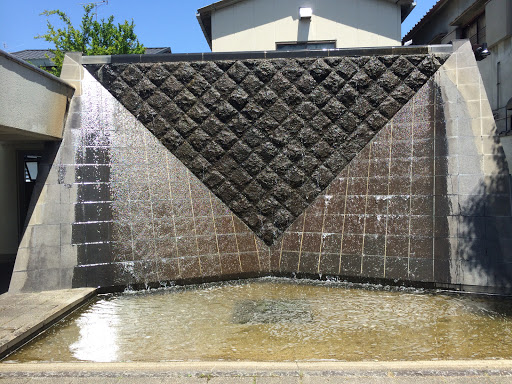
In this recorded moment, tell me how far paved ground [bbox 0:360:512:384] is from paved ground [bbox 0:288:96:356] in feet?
2.98

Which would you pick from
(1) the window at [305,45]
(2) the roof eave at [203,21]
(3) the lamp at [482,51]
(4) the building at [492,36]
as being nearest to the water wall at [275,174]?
(3) the lamp at [482,51]

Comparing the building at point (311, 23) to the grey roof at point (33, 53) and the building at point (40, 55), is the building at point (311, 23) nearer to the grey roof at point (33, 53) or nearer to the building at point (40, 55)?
the building at point (40, 55)

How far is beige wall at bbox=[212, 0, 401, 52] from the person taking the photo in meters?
13.3

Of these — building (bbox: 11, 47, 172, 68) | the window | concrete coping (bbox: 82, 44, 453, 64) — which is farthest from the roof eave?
concrete coping (bbox: 82, 44, 453, 64)

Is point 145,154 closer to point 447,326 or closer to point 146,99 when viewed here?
point 146,99

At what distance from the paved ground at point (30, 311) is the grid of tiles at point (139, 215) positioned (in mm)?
561

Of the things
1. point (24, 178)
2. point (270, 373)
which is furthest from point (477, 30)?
point (24, 178)

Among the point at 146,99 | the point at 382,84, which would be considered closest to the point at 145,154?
the point at 146,99

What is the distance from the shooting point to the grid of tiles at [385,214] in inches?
266

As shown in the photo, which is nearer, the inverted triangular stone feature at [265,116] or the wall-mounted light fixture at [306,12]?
the inverted triangular stone feature at [265,116]

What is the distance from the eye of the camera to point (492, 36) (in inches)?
430

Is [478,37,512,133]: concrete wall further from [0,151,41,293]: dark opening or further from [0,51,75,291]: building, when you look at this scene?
[0,151,41,293]: dark opening

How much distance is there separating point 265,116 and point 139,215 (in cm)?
307

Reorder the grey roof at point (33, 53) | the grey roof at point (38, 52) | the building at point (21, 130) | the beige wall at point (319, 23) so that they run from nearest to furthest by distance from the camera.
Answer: the building at point (21, 130) < the beige wall at point (319, 23) < the grey roof at point (38, 52) < the grey roof at point (33, 53)
